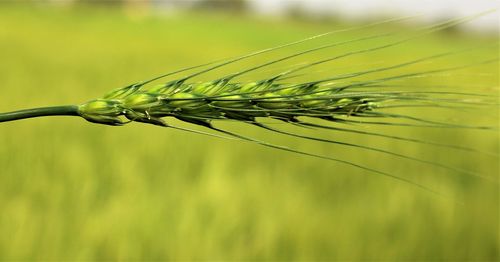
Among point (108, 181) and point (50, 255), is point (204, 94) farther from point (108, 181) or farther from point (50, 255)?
point (108, 181)

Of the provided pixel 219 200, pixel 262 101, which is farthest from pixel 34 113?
pixel 219 200

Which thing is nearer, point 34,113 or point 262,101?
point 34,113

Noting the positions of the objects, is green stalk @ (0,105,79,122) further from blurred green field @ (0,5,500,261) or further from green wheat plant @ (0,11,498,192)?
blurred green field @ (0,5,500,261)

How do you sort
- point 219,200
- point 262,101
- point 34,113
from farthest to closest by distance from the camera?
1. point 219,200
2. point 262,101
3. point 34,113

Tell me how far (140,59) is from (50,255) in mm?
7648

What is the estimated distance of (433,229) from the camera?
244cm

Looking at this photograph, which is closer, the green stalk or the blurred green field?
the green stalk

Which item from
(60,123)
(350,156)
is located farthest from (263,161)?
(60,123)

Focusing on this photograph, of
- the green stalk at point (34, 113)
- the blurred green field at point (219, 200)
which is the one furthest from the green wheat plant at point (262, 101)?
the blurred green field at point (219, 200)

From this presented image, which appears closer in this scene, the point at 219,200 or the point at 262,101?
the point at 262,101

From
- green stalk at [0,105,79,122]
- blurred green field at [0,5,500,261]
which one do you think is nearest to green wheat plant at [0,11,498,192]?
green stalk at [0,105,79,122]

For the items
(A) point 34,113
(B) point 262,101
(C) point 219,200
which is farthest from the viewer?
(C) point 219,200

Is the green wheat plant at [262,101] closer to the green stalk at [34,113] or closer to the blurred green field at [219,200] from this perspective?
the green stalk at [34,113]

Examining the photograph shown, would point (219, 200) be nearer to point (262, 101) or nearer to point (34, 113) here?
point (262, 101)
